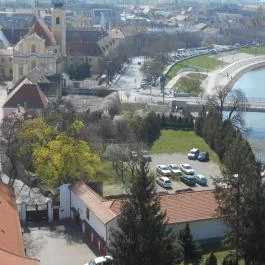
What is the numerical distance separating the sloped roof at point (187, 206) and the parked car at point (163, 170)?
694 centimetres

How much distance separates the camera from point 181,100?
141 feet

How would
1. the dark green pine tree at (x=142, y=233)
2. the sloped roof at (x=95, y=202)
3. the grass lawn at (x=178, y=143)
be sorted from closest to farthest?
the dark green pine tree at (x=142, y=233) → the sloped roof at (x=95, y=202) → the grass lawn at (x=178, y=143)

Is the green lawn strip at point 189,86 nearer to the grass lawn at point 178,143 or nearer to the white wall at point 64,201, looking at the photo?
the grass lawn at point 178,143

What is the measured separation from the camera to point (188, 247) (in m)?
16.5

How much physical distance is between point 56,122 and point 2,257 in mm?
14674

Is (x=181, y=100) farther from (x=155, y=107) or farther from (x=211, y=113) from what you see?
(x=211, y=113)

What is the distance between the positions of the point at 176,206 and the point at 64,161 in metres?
4.41

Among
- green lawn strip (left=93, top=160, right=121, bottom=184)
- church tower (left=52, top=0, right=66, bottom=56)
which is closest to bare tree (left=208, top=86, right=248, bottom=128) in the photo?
green lawn strip (left=93, top=160, right=121, bottom=184)

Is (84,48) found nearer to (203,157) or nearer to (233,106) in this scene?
(233,106)

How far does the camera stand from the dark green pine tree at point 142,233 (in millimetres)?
13156

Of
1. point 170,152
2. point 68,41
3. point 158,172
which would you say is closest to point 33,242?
point 158,172

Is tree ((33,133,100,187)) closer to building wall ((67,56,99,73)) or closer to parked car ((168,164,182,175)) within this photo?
parked car ((168,164,182,175))

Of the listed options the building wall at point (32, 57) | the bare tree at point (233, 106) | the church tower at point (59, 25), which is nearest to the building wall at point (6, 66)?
the church tower at point (59, 25)

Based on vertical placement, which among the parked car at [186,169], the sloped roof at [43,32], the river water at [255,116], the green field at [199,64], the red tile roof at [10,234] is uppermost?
the sloped roof at [43,32]
